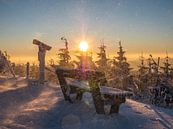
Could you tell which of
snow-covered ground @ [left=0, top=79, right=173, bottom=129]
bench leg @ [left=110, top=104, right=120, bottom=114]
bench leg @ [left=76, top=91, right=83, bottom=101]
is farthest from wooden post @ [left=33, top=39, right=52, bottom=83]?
bench leg @ [left=110, top=104, right=120, bottom=114]

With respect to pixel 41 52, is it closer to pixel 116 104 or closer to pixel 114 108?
pixel 114 108

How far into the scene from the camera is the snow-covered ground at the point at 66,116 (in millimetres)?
8039

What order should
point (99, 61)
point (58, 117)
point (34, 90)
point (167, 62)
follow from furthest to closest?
point (99, 61) → point (167, 62) → point (34, 90) → point (58, 117)

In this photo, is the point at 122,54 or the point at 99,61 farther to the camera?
the point at 99,61

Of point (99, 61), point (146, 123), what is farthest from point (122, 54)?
point (146, 123)

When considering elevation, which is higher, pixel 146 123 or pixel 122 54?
pixel 122 54

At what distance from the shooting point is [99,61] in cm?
6575

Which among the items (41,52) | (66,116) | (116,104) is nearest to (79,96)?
(66,116)

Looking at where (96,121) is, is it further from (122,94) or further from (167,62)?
(167,62)

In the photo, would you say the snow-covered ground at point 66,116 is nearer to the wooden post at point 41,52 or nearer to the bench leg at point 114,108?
the bench leg at point 114,108

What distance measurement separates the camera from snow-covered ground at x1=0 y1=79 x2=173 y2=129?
804cm

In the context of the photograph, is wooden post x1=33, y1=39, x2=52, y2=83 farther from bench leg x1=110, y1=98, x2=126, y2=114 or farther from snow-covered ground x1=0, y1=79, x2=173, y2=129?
bench leg x1=110, y1=98, x2=126, y2=114

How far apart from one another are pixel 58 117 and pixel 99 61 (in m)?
57.2

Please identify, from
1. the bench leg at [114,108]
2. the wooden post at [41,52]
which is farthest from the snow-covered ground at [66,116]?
the wooden post at [41,52]
